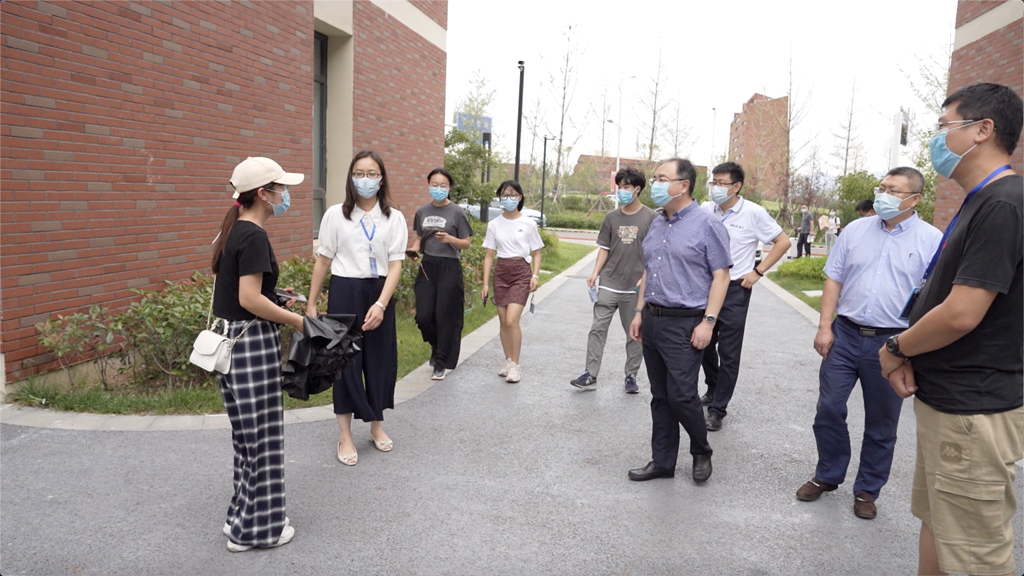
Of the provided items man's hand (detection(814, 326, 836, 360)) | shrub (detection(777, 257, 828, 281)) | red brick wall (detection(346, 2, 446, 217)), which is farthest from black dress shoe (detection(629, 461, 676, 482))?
shrub (detection(777, 257, 828, 281))

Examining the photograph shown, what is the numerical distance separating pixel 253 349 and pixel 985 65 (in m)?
10.7

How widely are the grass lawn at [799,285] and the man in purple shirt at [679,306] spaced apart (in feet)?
32.8

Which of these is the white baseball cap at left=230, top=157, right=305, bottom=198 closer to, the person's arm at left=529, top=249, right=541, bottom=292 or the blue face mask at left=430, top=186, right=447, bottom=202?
the blue face mask at left=430, top=186, right=447, bottom=202

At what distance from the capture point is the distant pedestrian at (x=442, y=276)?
7.20 m

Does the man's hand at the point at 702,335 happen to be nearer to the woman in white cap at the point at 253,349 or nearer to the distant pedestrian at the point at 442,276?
the woman in white cap at the point at 253,349

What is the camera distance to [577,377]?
757cm

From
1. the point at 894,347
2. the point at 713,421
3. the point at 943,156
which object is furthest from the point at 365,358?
the point at 943,156

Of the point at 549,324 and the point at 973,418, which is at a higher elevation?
the point at 973,418

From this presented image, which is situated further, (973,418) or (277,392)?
(277,392)

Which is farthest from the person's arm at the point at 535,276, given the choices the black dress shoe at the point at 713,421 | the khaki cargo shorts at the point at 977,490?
the khaki cargo shorts at the point at 977,490

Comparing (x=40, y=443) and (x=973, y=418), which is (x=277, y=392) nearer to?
(x=40, y=443)

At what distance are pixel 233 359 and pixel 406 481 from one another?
1.51m

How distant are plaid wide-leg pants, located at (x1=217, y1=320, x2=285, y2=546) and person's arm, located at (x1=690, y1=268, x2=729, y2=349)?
246 cm

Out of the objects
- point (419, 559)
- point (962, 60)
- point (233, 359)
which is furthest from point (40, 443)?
point (962, 60)
